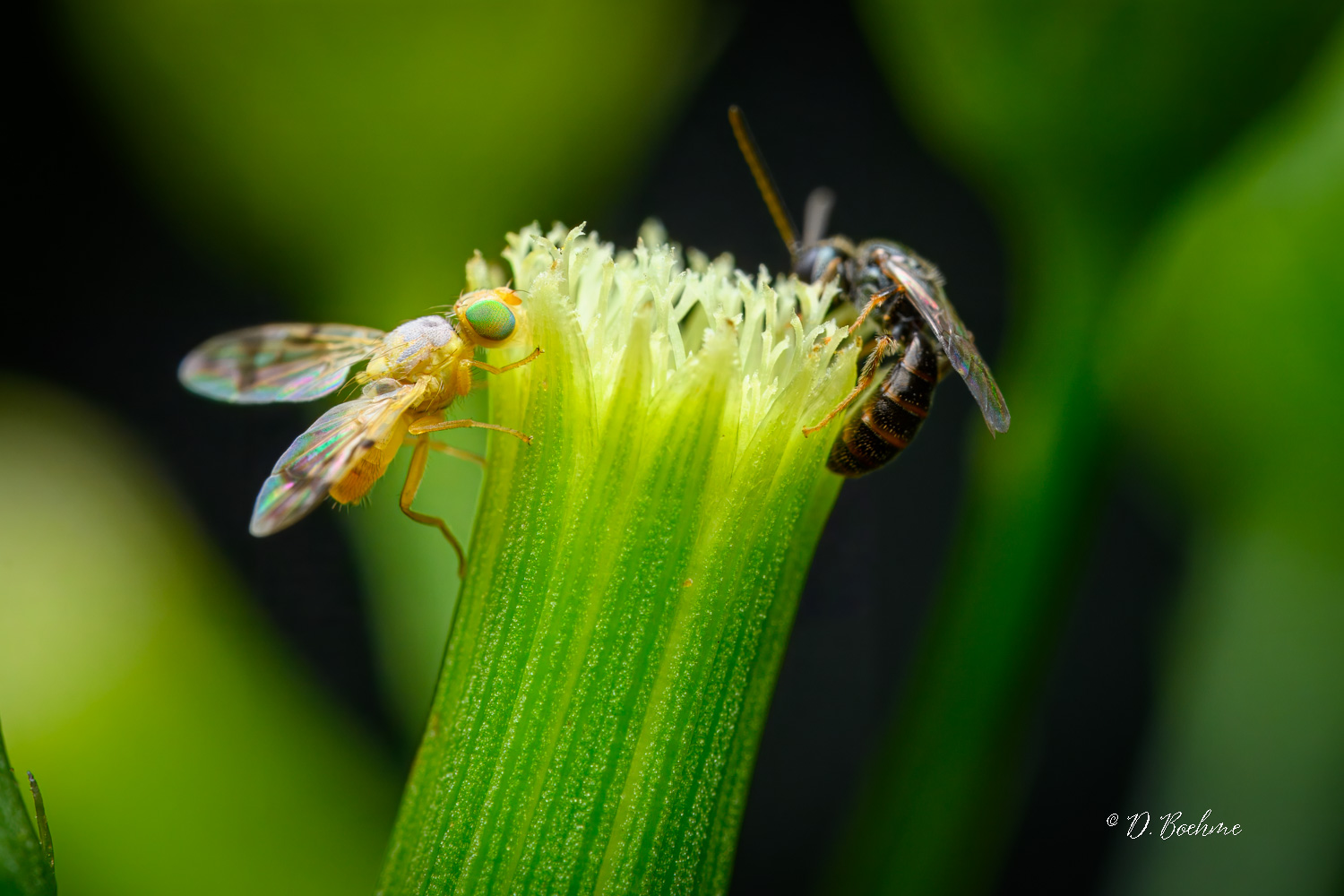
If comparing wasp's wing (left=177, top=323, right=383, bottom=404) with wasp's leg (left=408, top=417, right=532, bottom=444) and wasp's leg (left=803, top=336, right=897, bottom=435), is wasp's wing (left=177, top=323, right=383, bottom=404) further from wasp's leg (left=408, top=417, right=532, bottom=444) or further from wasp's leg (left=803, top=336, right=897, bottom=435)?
wasp's leg (left=803, top=336, right=897, bottom=435)

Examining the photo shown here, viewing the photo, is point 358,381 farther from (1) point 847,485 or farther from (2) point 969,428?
(1) point 847,485

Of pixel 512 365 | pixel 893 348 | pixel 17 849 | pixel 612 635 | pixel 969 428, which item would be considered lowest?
pixel 17 849

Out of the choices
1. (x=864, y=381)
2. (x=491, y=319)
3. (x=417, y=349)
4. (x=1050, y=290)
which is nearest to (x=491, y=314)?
(x=491, y=319)

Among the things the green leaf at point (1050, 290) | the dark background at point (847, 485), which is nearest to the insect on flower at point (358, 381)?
the green leaf at point (1050, 290)

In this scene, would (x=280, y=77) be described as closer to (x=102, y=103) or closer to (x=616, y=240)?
(x=102, y=103)

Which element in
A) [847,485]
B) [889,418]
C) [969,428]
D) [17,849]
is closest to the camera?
[17,849]

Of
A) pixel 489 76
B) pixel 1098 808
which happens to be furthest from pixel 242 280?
pixel 1098 808

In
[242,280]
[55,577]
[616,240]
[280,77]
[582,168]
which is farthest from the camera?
[616,240]
